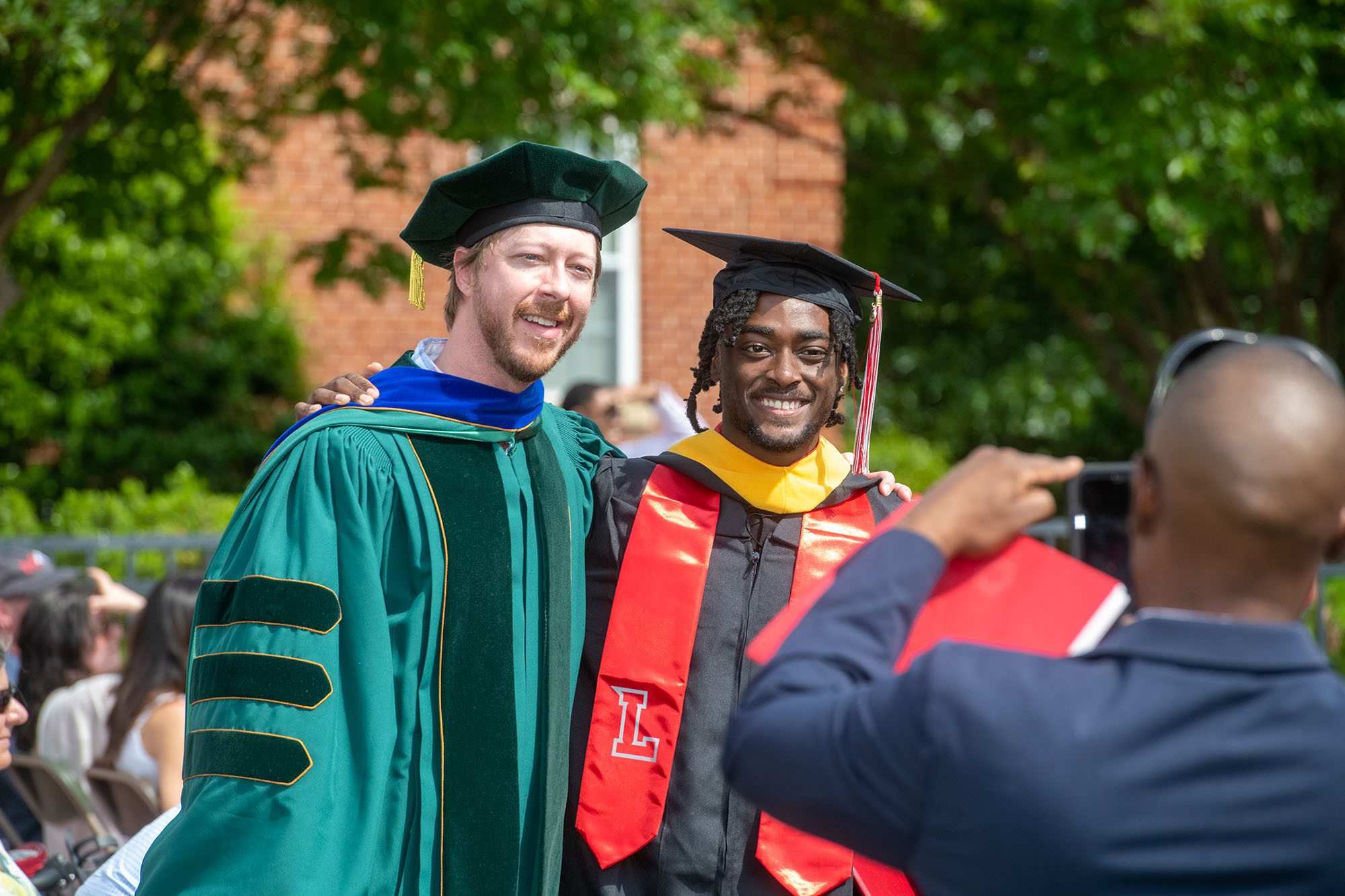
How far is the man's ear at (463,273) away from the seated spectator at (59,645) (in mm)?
2653

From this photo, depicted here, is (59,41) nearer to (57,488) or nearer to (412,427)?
(412,427)

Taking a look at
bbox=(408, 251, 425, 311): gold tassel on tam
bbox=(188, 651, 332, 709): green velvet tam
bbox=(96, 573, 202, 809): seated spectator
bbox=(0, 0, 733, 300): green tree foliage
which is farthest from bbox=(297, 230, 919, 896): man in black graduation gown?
bbox=(0, 0, 733, 300): green tree foliage

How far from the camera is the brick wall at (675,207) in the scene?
991cm

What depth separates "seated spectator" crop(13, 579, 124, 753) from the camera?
4.62 metres

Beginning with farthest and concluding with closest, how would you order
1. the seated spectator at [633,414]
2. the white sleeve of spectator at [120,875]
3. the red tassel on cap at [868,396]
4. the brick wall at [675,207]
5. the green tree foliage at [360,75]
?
the brick wall at [675,207]
the seated spectator at [633,414]
the green tree foliage at [360,75]
the red tassel on cap at [868,396]
the white sleeve of spectator at [120,875]

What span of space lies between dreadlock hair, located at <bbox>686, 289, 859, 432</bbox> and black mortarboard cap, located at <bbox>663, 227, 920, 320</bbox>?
21 millimetres

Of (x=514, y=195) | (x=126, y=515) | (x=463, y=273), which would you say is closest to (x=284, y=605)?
(x=463, y=273)

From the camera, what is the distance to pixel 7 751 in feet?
9.66

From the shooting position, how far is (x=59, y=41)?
559 centimetres

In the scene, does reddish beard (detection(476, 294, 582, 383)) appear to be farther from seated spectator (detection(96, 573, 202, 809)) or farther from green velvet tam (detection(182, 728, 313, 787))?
seated spectator (detection(96, 573, 202, 809))

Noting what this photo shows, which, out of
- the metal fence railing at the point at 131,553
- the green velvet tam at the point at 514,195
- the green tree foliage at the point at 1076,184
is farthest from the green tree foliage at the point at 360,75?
the green velvet tam at the point at 514,195

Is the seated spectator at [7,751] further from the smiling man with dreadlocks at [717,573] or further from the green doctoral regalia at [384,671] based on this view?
the smiling man with dreadlocks at [717,573]

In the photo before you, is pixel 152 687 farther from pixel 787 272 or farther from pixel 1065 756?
pixel 1065 756

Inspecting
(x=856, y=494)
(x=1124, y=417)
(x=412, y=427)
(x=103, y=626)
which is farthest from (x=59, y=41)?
(x=1124, y=417)
